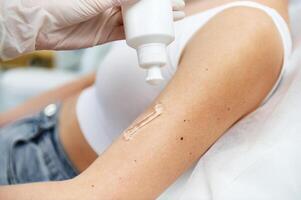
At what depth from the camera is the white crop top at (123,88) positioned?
83cm

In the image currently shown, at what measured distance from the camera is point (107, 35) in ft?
2.52

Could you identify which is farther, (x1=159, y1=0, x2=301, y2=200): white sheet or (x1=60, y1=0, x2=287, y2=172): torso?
(x1=60, y1=0, x2=287, y2=172): torso

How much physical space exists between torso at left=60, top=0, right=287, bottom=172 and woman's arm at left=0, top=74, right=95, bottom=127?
242mm

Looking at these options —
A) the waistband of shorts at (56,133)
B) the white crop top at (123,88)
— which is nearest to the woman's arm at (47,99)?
the waistband of shorts at (56,133)

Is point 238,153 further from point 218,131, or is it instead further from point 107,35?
point 107,35

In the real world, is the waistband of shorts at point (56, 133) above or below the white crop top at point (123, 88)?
below

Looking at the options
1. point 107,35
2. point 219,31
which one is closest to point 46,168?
point 107,35

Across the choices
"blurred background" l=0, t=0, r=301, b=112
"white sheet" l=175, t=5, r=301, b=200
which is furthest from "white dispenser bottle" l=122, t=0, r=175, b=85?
"blurred background" l=0, t=0, r=301, b=112

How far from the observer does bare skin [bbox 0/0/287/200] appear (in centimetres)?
66

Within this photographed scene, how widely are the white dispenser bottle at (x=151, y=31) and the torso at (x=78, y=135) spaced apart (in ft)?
0.82

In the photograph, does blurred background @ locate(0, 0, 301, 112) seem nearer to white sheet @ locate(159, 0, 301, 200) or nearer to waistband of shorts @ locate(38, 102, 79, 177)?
waistband of shorts @ locate(38, 102, 79, 177)

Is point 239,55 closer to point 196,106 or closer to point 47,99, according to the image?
point 196,106

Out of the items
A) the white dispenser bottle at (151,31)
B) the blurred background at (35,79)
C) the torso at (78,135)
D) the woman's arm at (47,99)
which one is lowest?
the blurred background at (35,79)

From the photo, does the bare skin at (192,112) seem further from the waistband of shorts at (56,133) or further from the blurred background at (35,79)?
the blurred background at (35,79)
